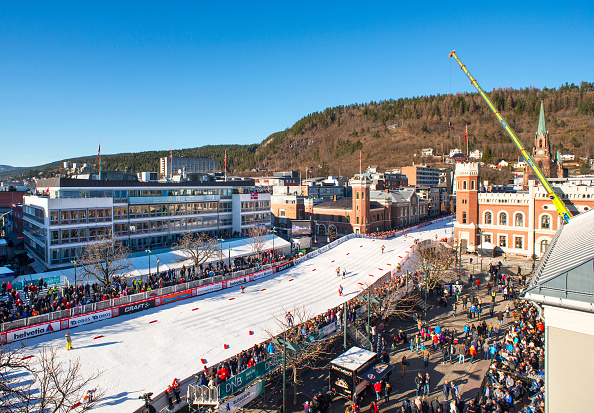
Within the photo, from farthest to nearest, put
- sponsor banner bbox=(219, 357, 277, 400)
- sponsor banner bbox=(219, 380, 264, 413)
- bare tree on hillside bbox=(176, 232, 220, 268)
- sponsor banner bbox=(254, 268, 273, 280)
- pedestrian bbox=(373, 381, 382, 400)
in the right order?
sponsor banner bbox=(254, 268, 273, 280) < bare tree on hillside bbox=(176, 232, 220, 268) < pedestrian bbox=(373, 381, 382, 400) < sponsor banner bbox=(219, 357, 277, 400) < sponsor banner bbox=(219, 380, 264, 413)

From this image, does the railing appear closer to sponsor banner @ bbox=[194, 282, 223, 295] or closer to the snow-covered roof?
sponsor banner @ bbox=[194, 282, 223, 295]

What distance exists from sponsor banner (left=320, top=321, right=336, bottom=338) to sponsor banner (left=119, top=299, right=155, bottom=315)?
45.6 ft

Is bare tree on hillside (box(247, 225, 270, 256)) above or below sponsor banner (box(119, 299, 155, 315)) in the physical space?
above

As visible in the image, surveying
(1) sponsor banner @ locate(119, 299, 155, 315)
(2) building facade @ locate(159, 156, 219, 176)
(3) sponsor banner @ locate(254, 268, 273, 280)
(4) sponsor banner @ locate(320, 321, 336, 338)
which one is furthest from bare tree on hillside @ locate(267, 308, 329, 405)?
(2) building facade @ locate(159, 156, 219, 176)

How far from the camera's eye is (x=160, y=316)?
25391 millimetres

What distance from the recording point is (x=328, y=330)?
2175cm

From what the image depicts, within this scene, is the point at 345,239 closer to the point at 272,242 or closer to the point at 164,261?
the point at 272,242

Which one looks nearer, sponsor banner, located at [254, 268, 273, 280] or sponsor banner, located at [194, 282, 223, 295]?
sponsor banner, located at [194, 282, 223, 295]

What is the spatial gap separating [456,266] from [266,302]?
75.5ft

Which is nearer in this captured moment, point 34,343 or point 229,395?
point 229,395

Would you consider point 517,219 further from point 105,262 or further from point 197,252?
point 105,262

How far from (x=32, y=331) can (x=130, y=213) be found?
70.7ft

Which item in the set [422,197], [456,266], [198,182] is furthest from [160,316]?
[422,197]

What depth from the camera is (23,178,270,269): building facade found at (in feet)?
115
